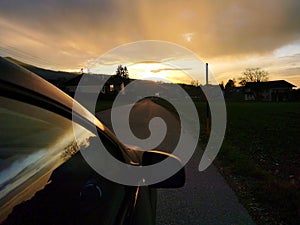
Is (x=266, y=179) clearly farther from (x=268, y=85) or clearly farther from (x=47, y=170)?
(x=268, y=85)

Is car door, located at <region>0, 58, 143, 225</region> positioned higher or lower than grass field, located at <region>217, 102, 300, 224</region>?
higher

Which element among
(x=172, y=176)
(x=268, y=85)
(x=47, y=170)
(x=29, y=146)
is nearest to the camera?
(x=47, y=170)

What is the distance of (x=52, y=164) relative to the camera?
1382 mm

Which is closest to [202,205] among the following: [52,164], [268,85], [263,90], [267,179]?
[267,179]

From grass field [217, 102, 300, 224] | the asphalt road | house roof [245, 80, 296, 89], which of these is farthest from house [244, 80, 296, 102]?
the asphalt road

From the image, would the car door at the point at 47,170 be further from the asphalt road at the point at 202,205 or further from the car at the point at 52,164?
the asphalt road at the point at 202,205

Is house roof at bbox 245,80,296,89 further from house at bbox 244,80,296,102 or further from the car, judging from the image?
the car

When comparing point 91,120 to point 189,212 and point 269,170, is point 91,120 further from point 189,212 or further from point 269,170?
point 269,170

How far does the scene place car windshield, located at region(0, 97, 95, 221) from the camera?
1.05 meters

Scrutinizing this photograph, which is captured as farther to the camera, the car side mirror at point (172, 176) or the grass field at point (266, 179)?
the grass field at point (266, 179)

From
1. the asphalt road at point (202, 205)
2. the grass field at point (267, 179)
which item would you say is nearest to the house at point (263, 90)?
the grass field at point (267, 179)

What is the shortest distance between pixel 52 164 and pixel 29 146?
194 mm

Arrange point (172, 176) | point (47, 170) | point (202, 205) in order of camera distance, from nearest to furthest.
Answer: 1. point (47, 170)
2. point (172, 176)
3. point (202, 205)

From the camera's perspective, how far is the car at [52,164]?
3.28 ft
